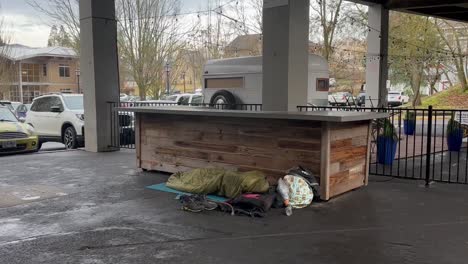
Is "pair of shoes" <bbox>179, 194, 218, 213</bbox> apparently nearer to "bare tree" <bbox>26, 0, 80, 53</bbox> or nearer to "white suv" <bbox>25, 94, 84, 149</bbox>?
"white suv" <bbox>25, 94, 84, 149</bbox>

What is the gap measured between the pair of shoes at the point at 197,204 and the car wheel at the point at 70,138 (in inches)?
293

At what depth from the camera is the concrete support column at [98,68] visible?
420 inches

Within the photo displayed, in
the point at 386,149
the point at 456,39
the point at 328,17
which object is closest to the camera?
the point at 386,149

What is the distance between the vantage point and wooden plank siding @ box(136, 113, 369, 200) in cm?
595

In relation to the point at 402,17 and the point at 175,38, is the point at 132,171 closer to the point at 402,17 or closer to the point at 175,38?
the point at 175,38

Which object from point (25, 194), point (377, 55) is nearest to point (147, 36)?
point (377, 55)

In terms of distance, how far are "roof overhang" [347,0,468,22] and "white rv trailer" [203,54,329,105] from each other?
7.98 ft

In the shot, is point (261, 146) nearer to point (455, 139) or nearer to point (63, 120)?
point (455, 139)

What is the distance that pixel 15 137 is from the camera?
10.8 meters

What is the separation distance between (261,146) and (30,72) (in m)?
47.0

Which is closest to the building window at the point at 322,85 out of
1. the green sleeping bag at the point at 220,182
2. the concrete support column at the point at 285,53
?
the concrete support column at the point at 285,53

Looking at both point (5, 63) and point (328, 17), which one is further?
point (5, 63)

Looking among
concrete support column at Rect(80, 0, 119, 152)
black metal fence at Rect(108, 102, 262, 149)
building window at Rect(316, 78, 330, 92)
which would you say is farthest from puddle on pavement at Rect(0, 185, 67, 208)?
building window at Rect(316, 78, 330, 92)

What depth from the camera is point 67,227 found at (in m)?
4.79
